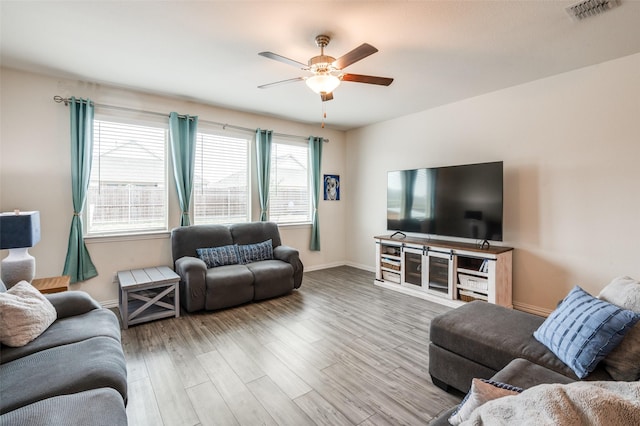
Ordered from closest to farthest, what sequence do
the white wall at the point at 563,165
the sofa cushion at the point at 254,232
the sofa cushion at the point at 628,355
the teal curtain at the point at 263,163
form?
the sofa cushion at the point at 628,355 < the white wall at the point at 563,165 < the sofa cushion at the point at 254,232 < the teal curtain at the point at 263,163

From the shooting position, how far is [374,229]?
18.2 ft

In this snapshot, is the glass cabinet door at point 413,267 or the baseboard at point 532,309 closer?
the baseboard at point 532,309

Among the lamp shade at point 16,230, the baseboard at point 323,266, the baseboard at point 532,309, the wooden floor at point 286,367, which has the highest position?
the lamp shade at point 16,230

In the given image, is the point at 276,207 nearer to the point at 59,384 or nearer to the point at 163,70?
the point at 163,70

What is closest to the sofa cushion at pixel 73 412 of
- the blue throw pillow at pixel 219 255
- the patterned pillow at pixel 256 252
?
the blue throw pillow at pixel 219 255

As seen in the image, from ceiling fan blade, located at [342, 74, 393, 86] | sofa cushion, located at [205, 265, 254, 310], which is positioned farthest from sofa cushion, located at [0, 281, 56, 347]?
ceiling fan blade, located at [342, 74, 393, 86]

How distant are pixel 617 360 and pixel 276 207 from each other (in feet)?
14.8

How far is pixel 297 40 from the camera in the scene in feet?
8.61

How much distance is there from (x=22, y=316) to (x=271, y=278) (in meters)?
2.46

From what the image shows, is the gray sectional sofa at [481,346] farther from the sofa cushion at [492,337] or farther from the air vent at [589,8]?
Result: the air vent at [589,8]

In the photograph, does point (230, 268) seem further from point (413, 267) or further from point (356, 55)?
point (356, 55)

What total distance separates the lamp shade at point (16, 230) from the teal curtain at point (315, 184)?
386 cm

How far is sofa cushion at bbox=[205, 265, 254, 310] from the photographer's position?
3.52m

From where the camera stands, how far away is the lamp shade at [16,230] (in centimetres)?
253
